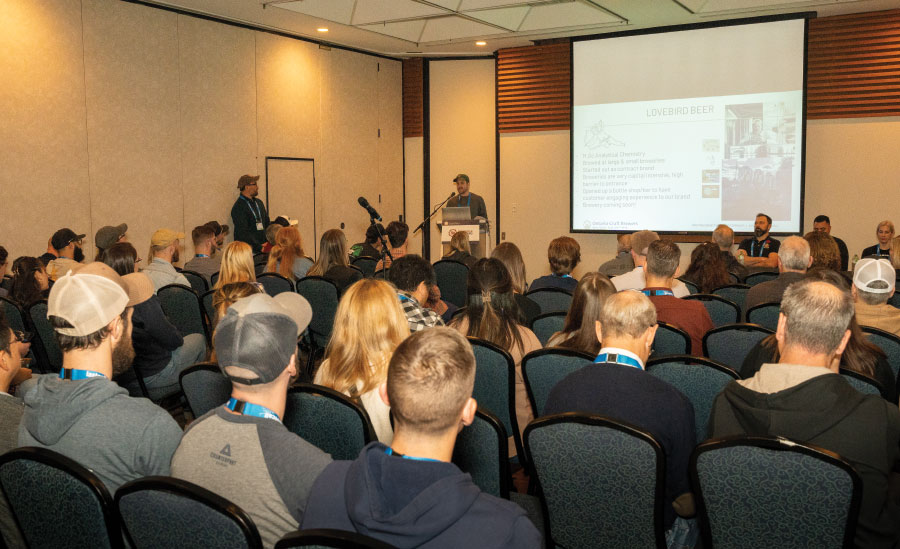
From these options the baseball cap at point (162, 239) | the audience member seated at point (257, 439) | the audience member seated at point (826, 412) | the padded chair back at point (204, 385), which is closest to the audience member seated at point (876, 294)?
the audience member seated at point (826, 412)

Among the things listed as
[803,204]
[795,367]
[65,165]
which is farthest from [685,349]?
[65,165]

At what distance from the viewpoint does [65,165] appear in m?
7.76

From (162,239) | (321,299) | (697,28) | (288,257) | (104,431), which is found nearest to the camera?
(104,431)

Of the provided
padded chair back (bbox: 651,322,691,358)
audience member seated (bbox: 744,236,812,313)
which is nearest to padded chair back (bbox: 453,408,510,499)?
padded chair back (bbox: 651,322,691,358)

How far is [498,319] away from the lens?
3430mm

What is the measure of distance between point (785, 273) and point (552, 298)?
1488mm

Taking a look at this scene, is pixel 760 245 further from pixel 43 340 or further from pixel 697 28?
pixel 43 340

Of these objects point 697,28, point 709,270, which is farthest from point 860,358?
point 697,28

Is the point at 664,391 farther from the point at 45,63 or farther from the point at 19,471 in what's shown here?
the point at 45,63

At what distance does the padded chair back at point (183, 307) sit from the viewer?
16.7 feet

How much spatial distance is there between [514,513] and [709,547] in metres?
0.96

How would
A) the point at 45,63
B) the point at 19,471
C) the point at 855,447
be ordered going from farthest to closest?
the point at 45,63 < the point at 855,447 < the point at 19,471

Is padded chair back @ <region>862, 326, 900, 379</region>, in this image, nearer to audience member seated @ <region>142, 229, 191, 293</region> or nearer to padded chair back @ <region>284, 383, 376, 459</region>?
padded chair back @ <region>284, 383, 376, 459</region>

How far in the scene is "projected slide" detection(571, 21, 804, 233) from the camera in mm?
8906
